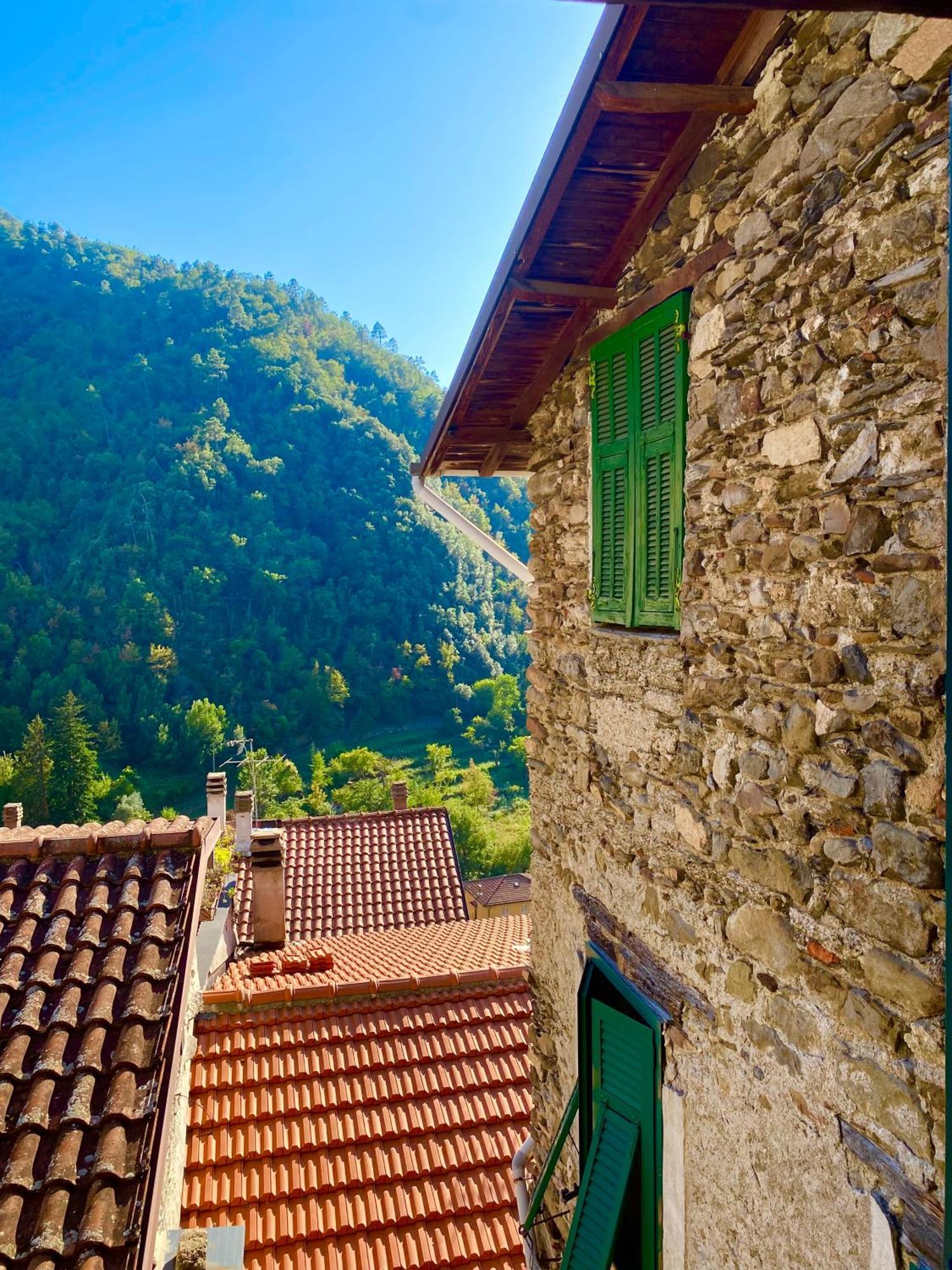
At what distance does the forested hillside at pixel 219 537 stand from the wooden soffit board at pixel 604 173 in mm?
55922

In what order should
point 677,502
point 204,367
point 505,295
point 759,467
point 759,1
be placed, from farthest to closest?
point 204,367, point 505,295, point 677,502, point 759,467, point 759,1

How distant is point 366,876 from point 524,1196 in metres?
9.19

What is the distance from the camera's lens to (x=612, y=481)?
3.13m

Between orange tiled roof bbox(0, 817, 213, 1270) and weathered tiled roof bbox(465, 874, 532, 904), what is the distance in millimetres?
20269

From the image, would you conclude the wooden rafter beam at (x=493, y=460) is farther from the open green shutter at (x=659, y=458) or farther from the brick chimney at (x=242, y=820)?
the brick chimney at (x=242, y=820)

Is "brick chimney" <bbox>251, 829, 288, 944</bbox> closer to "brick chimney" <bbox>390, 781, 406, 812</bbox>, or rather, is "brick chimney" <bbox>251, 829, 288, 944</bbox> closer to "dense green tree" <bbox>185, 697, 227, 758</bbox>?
"brick chimney" <bbox>390, 781, 406, 812</bbox>

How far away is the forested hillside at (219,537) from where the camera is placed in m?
60.4

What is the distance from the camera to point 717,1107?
2.39 metres

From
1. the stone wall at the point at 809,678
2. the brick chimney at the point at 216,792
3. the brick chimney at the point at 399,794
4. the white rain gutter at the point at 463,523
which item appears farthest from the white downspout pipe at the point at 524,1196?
the brick chimney at the point at 399,794

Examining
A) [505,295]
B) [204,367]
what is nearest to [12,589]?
[204,367]

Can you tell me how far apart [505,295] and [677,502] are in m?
1.19

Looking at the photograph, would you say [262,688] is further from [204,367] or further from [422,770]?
[204,367]

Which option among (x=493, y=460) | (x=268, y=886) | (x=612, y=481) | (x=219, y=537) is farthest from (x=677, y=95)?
(x=219, y=537)

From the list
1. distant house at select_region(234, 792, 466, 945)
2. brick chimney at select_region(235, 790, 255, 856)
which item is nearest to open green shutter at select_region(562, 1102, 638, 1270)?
distant house at select_region(234, 792, 466, 945)
